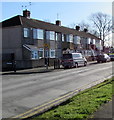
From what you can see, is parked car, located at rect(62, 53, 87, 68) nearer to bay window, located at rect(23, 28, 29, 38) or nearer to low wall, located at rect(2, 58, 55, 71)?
low wall, located at rect(2, 58, 55, 71)

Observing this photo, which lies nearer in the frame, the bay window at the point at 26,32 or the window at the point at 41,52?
the bay window at the point at 26,32

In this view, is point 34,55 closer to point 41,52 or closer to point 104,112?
point 41,52

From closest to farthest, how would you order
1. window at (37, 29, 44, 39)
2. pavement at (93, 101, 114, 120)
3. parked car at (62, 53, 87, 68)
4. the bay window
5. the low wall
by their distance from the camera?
pavement at (93, 101, 114, 120) < the low wall < parked car at (62, 53, 87, 68) < the bay window < window at (37, 29, 44, 39)

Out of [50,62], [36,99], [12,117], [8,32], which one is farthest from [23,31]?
[12,117]

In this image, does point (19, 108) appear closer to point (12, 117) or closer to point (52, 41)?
point (12, 117)

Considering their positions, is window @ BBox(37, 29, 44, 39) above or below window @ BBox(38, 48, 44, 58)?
above

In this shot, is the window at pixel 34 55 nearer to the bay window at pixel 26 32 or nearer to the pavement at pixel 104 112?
the bay window at pixel 26 32

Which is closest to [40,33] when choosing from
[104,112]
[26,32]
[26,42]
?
[26,32]

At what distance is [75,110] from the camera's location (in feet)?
19.0

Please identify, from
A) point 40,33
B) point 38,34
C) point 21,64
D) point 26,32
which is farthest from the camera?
point 40,33

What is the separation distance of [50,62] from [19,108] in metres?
24.6

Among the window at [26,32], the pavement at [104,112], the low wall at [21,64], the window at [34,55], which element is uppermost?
the window at [26,32]

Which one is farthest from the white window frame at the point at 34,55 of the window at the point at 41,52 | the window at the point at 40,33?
the window at the point at 40,33

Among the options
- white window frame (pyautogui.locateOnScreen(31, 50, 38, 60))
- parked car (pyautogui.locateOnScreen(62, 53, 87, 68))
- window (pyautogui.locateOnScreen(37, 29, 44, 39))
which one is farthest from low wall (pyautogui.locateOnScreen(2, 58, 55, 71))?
window (pyautogui.locateOnScreen(37, 29, 44, 39))
